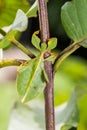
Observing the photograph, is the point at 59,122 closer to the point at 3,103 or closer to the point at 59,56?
the point at 59,56

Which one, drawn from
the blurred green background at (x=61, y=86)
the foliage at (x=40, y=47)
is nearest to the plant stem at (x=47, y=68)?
the foliage at (x=40, y=47)

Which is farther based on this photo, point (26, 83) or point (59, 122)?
point (59, 122)

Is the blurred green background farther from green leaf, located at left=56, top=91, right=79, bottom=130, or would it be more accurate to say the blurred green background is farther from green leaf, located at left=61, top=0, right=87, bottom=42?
green leaf, located at left=61, top=0, right=87, bottom=42

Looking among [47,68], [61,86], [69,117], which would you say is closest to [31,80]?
[47,68]

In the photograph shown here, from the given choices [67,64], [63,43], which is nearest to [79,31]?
[67,64]

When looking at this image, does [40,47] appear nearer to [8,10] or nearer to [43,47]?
[43,47]

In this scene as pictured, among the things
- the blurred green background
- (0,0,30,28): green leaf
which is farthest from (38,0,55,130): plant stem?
the blurred green background
